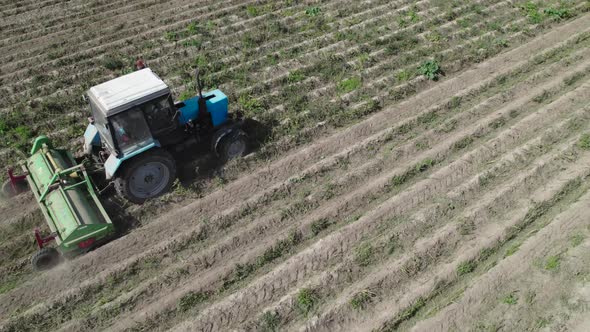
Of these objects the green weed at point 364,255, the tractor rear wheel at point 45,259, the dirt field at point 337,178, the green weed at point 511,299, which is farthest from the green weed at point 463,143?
the tractor rear wheel at point 45,259

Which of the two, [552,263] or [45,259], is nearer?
[552,263]

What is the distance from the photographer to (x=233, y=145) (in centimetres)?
899

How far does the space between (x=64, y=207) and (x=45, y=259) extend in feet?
2.65

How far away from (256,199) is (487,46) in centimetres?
757

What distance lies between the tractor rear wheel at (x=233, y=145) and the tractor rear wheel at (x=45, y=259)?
10.3 feet

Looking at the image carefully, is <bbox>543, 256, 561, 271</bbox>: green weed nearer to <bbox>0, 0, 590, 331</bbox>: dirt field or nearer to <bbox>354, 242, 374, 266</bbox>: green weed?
<bbox>0, 0, 590, 331</bbox>: dirt field

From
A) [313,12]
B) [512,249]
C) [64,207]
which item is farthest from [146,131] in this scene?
[313,12]

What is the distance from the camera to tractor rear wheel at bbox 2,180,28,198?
27.6 feet

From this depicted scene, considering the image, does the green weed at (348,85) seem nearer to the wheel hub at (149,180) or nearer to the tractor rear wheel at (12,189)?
the wheel hub at (149,180)

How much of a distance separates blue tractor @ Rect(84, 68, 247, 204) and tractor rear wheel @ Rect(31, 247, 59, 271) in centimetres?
135

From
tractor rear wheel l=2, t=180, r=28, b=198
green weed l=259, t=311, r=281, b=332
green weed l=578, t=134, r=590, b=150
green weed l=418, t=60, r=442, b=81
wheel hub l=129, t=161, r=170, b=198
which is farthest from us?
green weed l=418, t=60, r=442, b=81

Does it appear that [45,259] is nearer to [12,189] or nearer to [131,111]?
[12,189]

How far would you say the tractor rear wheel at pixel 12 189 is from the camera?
8422 mm

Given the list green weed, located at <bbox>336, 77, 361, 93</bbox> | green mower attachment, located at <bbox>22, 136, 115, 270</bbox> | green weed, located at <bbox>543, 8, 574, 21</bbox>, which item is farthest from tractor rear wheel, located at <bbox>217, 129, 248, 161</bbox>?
green weed, located at <bbox>543, 8, 574, 21</bbox>
